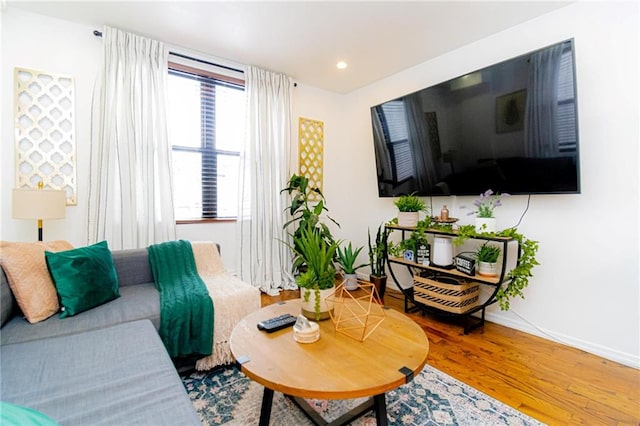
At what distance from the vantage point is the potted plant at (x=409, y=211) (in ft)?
9.10

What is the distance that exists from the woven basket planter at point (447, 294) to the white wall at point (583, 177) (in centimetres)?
41

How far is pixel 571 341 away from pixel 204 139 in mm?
3547

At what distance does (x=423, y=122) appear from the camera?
2.77m

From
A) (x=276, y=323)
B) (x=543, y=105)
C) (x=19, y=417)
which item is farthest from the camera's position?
(x=543, y=105)

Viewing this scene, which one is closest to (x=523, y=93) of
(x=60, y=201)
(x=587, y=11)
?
(x=587, y=11)

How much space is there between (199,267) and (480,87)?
260 cm

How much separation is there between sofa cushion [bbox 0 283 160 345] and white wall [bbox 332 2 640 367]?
106 inches

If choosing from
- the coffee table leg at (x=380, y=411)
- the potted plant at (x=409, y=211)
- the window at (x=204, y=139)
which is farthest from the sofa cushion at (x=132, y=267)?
the potted plant at (x=409, y=211)

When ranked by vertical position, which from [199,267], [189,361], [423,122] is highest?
[423,122]

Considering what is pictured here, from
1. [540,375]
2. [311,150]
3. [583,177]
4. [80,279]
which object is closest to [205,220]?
[80,279]

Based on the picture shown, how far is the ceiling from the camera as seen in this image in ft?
7.13

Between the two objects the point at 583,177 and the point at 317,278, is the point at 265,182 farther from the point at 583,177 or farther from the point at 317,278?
the point at 583,177

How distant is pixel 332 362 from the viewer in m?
1.13

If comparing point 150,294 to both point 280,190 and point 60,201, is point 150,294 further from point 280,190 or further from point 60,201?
→ point 280,190
